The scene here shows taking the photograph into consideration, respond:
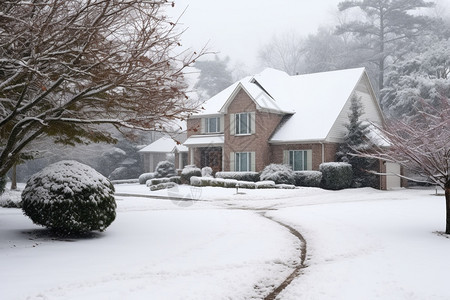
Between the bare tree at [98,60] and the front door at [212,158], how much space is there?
23.7 meters

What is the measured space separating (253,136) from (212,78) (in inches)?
1535

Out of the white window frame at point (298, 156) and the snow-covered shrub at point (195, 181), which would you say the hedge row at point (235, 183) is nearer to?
the snow-covered shrub at point (195, 181)

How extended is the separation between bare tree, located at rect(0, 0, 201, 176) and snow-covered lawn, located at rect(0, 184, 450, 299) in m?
2.66

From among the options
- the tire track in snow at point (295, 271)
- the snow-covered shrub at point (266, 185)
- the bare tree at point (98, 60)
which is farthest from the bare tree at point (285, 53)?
the bare tree at point (98, 60)

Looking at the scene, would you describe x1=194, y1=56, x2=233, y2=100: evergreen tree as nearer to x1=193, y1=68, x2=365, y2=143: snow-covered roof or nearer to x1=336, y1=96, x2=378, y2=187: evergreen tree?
x1=193, y1=68, x2=365, y2=143: snow-covered roof

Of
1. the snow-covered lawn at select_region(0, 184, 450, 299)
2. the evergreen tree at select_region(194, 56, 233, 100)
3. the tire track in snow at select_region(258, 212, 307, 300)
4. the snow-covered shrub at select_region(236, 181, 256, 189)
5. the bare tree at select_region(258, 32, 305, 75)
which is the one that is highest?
the bare tree at select_region(258, 32, 305, 75)

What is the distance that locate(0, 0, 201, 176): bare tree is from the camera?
8078mm

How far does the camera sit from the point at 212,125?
35594mm

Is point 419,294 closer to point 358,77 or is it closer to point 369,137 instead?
point 369,137

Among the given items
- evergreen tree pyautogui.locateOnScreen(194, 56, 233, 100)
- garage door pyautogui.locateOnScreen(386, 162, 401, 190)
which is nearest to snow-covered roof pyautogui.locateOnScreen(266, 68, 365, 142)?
garage door pyautogui.locateOnScreen(386, 162, 401, 190)

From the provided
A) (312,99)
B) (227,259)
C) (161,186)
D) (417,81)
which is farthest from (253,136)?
(227,259)

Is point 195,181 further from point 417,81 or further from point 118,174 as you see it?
point 417,81

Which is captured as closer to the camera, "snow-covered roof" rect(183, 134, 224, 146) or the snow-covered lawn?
the snow-covered lawn

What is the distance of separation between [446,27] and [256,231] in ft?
156
